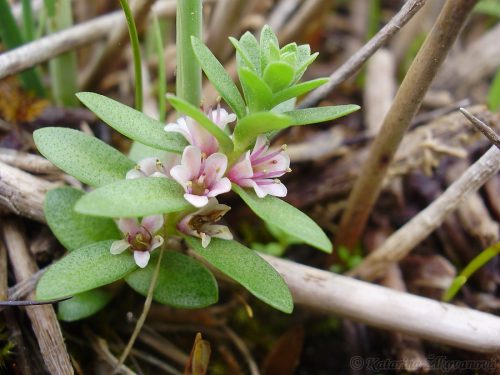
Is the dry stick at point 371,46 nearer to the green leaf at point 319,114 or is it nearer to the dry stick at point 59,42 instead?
the green leaf at point 319,114

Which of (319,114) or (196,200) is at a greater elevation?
(319,114)

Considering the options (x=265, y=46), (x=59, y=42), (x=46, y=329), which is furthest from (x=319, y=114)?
(x=59, y=42)

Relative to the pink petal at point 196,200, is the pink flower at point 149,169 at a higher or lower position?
lower

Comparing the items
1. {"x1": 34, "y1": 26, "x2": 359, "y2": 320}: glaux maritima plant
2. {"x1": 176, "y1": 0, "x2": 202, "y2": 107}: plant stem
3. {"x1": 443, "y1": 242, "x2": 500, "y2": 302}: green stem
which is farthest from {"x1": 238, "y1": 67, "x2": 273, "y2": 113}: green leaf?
{"x1": 443, "y1": 242, "x2": 500, "y2": 302}: green stem

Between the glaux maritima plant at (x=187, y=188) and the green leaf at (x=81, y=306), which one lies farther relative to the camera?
the green leaf at (x=81, y=306)

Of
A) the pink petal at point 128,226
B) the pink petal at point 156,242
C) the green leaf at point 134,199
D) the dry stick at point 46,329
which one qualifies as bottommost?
the dry stick at point 46,329

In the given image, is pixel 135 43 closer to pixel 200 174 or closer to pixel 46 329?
pixel 200 174

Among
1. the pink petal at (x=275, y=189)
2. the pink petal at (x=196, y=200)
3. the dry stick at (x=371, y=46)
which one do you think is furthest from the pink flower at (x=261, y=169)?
the dry stick at (x=371, y=46)
